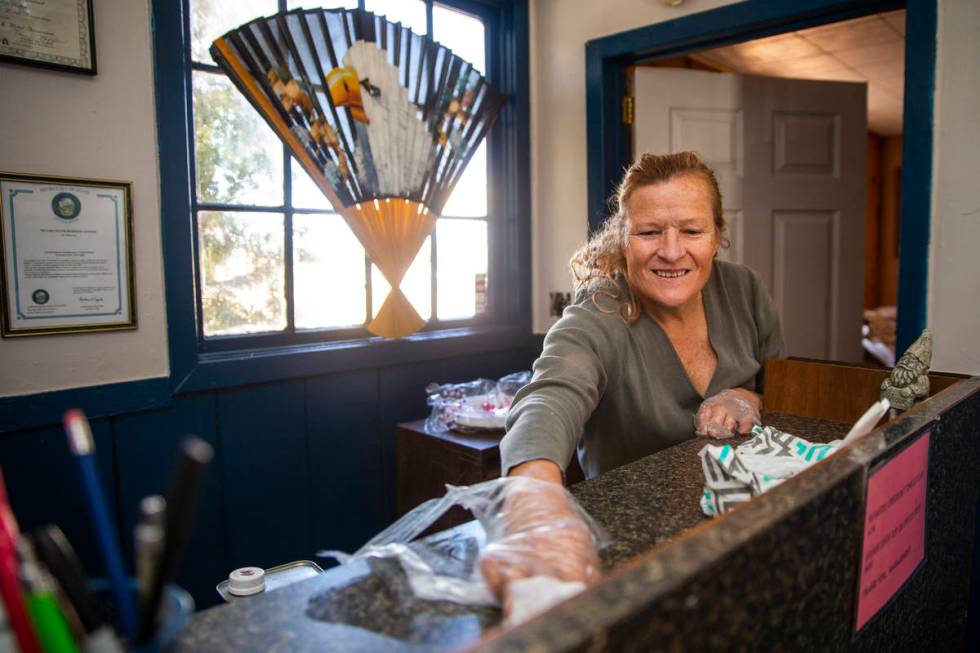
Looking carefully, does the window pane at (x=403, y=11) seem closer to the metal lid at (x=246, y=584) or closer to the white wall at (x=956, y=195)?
the white wall at (x=956, y=195)

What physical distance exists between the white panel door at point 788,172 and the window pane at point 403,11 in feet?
2.66

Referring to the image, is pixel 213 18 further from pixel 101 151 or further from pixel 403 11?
pixel 403 11

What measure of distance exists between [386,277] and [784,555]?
1836 mm

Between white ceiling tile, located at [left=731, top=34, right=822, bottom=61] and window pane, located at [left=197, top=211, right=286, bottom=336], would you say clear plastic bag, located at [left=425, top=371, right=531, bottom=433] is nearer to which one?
window pane, located at [left=197, top=211, right=286, bottom=336]

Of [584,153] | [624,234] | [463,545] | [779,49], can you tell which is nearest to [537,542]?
[463,545]

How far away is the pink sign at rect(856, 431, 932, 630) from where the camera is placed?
0.68 meters

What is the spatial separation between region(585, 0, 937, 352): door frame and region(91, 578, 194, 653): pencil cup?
2.02 m

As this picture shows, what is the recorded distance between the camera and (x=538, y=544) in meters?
0.60

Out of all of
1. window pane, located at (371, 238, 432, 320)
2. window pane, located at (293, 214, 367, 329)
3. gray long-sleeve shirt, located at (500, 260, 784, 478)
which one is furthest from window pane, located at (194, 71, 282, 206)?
gray long-sleeve shirt, located at (500, 260, 784, 478)

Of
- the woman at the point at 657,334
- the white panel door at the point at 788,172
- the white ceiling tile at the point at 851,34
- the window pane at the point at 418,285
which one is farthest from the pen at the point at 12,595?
the white ceiling tile at the point at 851,34

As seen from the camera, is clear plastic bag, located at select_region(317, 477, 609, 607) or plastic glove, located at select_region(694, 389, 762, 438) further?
plastic glove, located at select_region(694, 389, 762, 438)

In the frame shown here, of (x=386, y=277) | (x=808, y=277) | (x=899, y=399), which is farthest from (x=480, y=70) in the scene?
(x=899, y=399)

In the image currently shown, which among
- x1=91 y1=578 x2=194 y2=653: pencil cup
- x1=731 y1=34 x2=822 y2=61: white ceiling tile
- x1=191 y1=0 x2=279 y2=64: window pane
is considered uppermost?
x1=731 y1=34 x2=822 y2=61: white ceiling tile

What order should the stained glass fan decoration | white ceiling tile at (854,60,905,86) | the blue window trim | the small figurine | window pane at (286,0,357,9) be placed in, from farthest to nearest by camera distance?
white ceiling tile at (854,60,905,86)
window pane at (286,0,357,9)
the stained glass fan decoration
the blue window trim
the small figurine
